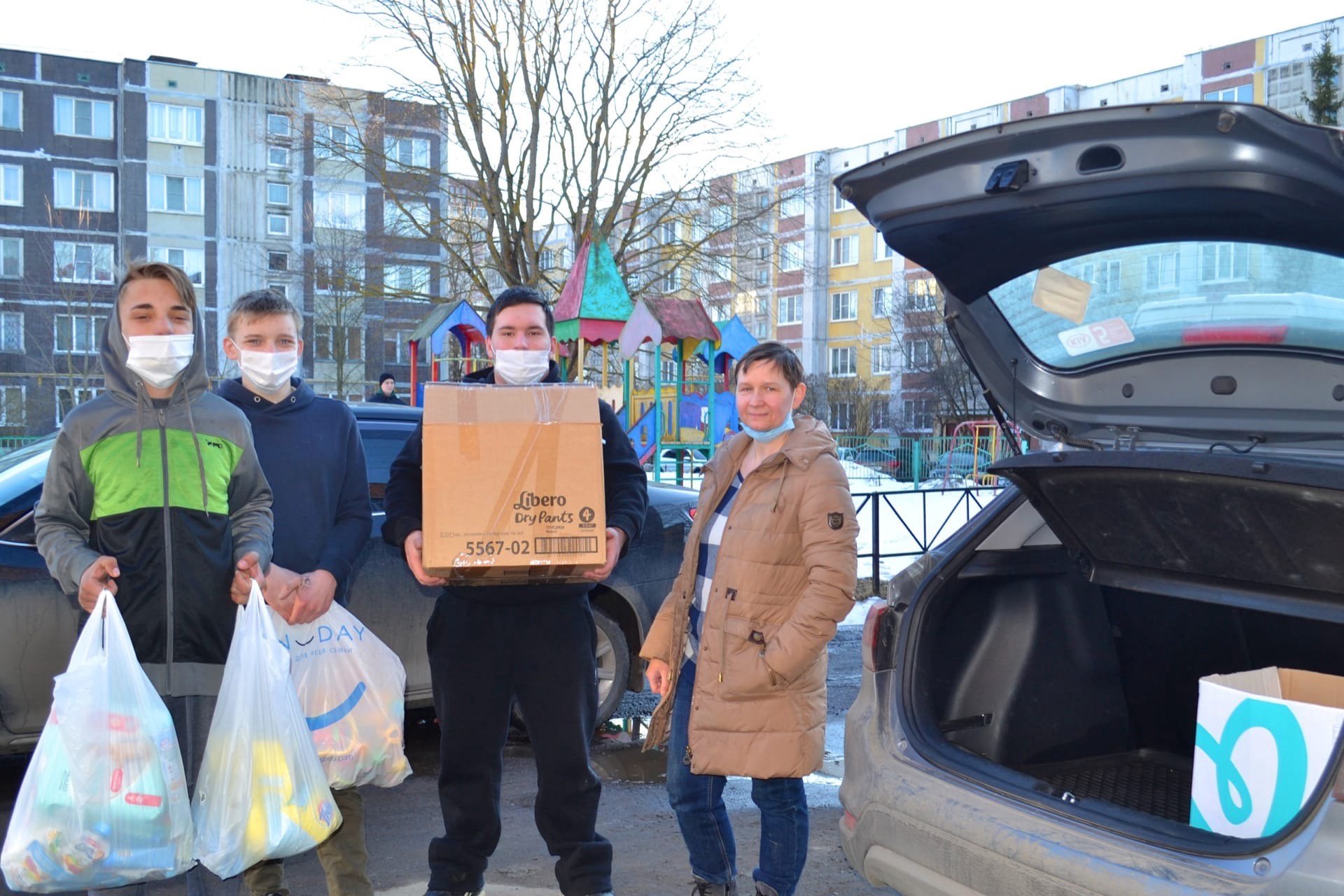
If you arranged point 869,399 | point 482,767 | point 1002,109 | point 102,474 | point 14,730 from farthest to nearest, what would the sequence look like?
point 1002,109, point 869,399, point 14,730, point 482,767, point 102,474

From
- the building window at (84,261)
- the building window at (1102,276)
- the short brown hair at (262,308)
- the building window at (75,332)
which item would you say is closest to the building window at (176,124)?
the building window at (84,261)

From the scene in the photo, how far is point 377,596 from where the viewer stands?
5066mm

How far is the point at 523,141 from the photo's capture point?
23656 millimetres

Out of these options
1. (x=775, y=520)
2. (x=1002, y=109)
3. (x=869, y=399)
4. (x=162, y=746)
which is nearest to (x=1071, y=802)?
(x=775, y=520)

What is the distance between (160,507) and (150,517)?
0.11 ft

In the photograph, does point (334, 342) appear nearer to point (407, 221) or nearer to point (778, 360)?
point (407, 221)

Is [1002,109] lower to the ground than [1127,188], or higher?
higher

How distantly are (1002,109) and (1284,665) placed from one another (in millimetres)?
55027

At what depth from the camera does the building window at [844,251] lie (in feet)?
198

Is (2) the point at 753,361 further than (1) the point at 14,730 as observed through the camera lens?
No

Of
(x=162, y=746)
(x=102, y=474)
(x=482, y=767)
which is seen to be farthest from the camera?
(x=482, y=767)

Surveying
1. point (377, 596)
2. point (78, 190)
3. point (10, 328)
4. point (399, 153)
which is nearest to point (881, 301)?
point (399, 153)

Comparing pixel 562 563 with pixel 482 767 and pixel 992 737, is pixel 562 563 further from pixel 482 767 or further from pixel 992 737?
pixel 992 737

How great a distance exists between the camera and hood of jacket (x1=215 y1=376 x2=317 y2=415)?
11.3 ft
